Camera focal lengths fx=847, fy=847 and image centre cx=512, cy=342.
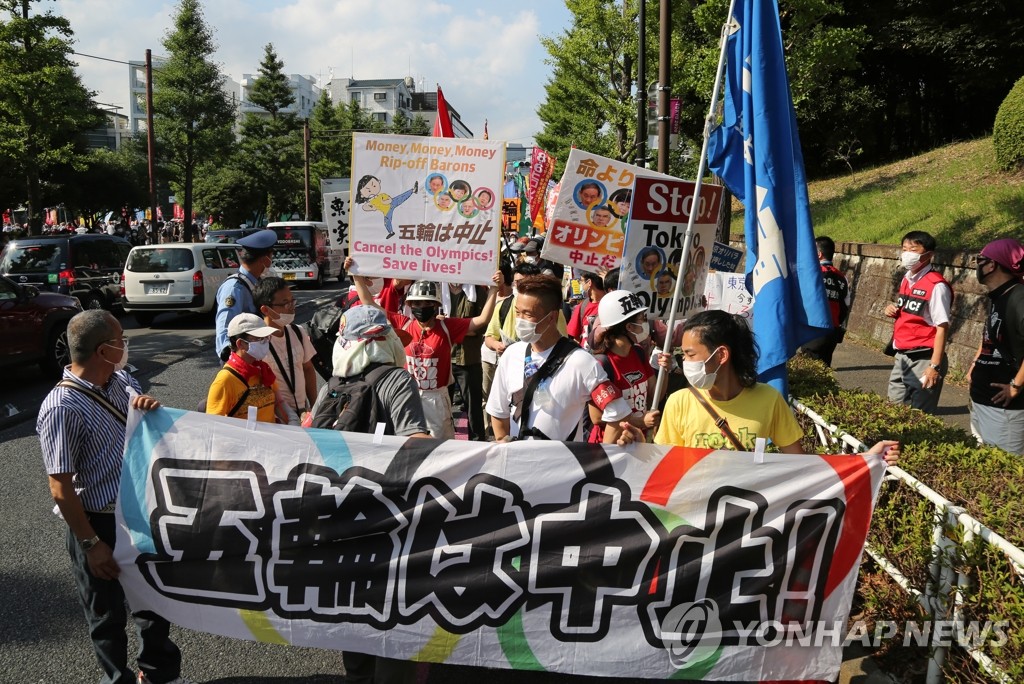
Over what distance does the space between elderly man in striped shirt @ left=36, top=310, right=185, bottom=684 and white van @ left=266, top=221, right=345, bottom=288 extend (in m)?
23.2

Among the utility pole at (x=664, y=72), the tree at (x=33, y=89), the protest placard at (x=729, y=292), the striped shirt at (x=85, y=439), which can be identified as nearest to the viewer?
the striped shirt at (x=85, y=439)

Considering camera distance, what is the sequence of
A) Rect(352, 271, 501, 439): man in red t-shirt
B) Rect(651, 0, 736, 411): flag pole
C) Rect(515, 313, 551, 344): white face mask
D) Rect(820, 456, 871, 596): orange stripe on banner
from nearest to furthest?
Rect(820, 456, 871, 596): orange stripe on banner < Rect(515, 313, 551, 344): white face mask < Rect(651, 0, 736, 411): flag pole < Rect(352, 271, 501, 439): man in red t-shirt

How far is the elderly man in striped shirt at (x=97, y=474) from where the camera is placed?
3.45 m

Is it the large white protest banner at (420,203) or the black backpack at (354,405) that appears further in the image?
the large white protest banner at (420,203)

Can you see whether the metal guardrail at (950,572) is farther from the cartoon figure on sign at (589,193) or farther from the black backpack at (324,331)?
the black backpack at (324,331)

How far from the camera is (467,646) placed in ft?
11.2

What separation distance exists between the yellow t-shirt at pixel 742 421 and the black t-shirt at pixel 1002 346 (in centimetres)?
233

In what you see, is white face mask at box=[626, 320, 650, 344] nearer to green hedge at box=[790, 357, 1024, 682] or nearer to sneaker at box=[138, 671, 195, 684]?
green hedge at box=[790, 357, 1024, 682]

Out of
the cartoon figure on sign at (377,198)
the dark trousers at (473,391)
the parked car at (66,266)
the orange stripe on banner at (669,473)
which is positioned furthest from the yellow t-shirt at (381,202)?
the parked car at (66,266)

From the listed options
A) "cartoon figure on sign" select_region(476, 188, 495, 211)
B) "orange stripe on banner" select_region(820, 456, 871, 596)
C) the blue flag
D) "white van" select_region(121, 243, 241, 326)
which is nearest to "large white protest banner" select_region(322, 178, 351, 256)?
"cartoon figure on sign" select_region(476, 188, 495, 211)

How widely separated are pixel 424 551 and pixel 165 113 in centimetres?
4465

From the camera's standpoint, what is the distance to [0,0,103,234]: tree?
23.5m

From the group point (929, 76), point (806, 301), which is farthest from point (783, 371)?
point (929, 76)

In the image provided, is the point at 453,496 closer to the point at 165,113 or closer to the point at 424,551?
the point at 424,551
